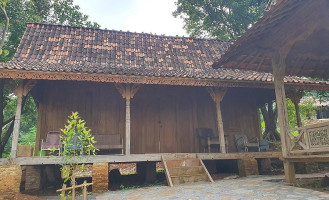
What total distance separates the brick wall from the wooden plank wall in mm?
2675

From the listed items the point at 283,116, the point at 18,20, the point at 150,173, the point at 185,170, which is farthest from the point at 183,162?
the point at 18,20

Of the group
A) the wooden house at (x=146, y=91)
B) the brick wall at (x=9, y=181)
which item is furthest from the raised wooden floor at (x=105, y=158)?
the brick wall at (x=9, y=181)

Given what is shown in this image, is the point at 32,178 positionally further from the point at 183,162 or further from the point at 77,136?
the point at 77,136

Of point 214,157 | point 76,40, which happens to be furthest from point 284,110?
point 76,40

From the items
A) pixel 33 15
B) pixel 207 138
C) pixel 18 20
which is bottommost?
pixel 207 138

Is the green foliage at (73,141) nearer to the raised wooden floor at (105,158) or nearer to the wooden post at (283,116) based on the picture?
the raised wooden floor at (105,158)

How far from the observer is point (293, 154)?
6945 millimetres

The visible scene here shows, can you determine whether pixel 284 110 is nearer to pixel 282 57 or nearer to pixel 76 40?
pixel 282 57

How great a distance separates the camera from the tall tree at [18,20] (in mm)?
13845

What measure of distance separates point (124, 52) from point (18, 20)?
857 centimetres

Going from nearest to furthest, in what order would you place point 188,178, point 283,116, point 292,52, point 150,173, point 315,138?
1. point 315,138
2. point 283,116
3. point 292,52
4. point 188,178
5. point 150,173

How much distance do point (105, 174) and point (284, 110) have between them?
5.61 meters

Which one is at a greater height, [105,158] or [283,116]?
[283,116]

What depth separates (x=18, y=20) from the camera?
15.5m
